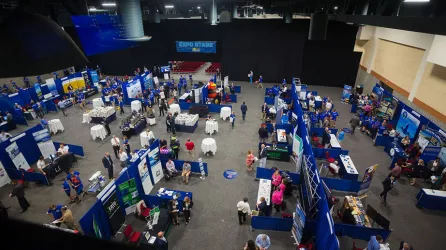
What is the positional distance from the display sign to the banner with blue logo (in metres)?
18.5

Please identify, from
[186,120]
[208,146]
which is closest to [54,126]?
[186,120]

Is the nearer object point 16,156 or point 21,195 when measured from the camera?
point 21,195

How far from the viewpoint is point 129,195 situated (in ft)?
27.4

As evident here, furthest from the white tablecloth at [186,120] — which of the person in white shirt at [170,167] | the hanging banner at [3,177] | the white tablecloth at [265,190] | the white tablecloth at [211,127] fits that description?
the hanging banner at [3,177]

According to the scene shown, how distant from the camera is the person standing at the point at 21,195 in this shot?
28.0 feet

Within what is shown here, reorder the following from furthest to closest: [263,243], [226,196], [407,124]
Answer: [407,124] < [226,196] < [263,243]

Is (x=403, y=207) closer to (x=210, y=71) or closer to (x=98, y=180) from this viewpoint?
(x=98, y=180)

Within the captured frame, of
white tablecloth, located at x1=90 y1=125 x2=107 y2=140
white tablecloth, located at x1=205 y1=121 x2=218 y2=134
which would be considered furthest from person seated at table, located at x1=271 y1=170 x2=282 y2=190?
white tablecloth, located at x1=90 y1=125 x2=107 y2=140

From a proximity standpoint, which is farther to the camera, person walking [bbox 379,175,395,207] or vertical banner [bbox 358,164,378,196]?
vertical banner [bbox 358,164,378,196]

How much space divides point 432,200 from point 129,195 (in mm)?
10505

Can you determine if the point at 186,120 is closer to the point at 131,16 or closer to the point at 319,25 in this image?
the point at 131,16

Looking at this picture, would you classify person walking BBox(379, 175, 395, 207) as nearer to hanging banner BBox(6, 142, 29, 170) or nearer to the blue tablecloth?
the blue tablecloth

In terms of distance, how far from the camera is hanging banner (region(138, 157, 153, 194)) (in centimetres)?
901

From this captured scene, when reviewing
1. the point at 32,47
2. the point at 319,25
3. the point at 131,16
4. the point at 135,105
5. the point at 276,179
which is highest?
the point at 131,16
